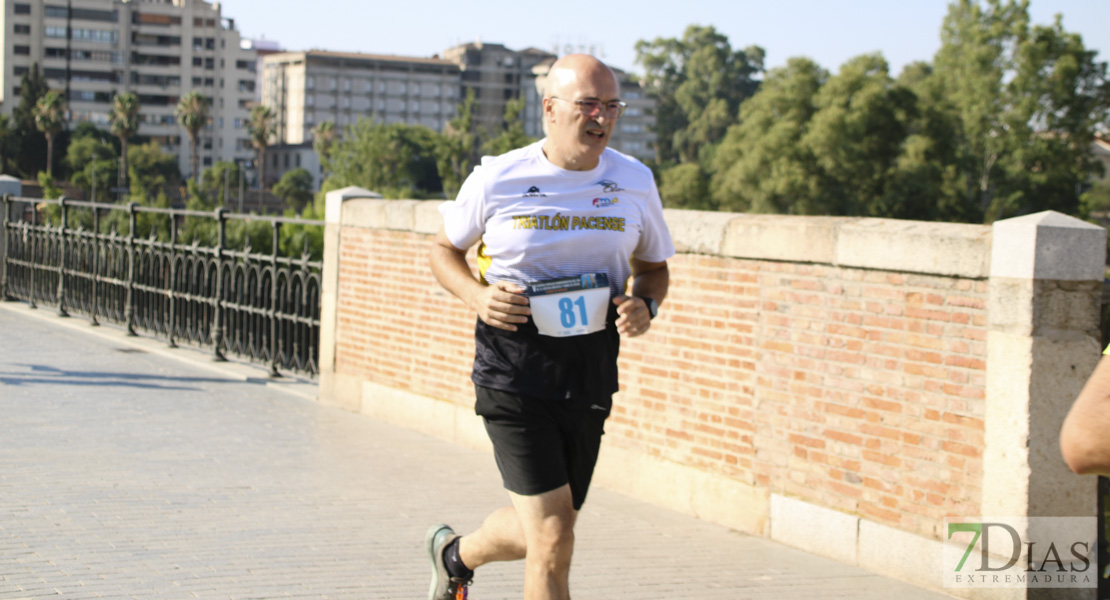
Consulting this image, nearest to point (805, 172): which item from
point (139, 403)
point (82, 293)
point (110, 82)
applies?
point (82, 293)

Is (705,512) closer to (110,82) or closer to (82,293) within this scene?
(82,293)

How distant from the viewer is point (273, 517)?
6066mm

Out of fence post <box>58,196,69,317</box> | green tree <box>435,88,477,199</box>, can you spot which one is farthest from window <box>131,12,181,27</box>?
fence post <box>58,196,69,317</box>

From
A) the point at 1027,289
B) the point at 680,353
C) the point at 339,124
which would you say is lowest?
the point at 680,353

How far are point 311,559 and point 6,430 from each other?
3.75 metres

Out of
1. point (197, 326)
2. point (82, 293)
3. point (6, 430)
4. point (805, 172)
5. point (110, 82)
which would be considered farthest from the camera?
point (110, 82)

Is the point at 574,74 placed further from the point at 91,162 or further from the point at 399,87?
the point at 399,87

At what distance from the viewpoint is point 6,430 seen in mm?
7945

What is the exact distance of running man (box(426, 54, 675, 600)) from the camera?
3.58 metres

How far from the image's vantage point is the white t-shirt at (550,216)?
3652mm

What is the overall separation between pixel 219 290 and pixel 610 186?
28.0ft

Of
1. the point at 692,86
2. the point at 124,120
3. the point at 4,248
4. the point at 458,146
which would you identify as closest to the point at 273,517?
the point at 4,248

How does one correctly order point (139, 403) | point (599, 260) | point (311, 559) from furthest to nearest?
point (139, 403) → point (311, 559) → point (599, 260)

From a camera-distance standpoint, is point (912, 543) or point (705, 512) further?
point (705, 512)
